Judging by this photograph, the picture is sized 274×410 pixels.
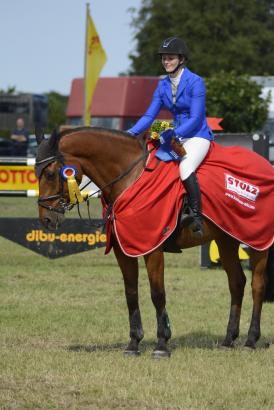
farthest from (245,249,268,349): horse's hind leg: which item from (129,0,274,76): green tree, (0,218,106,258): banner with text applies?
(129,0,274,76): green tree

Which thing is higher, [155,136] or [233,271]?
[155,136]

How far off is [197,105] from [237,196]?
861mm

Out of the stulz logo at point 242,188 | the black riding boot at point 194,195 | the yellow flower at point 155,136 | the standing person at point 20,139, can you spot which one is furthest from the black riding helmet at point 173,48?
the standing person at point 20,139

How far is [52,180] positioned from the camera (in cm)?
850

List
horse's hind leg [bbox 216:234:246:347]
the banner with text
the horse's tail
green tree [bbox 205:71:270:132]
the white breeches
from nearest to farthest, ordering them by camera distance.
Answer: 1. the white breeches
2. horse's hind leg [bbox 216:234:246:347]
3. the horse's tail
4. the banner with text
5. green tree [bbox 205:71:270:132]

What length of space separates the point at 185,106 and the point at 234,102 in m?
27.8

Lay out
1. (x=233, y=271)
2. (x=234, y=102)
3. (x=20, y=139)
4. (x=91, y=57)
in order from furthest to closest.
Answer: (x=234, y=102)
(x=91, y=57)
(x=20, y=139)
(x=233, y=271)

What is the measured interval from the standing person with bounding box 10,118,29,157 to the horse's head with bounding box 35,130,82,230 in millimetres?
22453

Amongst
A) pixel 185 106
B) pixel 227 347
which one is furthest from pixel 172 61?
pixel 227 347

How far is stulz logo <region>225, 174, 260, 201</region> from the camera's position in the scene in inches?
351

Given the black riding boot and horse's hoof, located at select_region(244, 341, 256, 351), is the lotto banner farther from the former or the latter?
the black riding boot

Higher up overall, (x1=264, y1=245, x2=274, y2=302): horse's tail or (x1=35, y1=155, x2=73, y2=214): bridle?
(x1=35, y1=155, x2=73, y2=214): bridle

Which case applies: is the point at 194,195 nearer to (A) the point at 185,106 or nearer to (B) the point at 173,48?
(A) the point at 185,106

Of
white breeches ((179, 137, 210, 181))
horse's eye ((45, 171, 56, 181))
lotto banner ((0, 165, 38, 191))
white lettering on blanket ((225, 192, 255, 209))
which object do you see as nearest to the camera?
horse's eye ((45, 171, 56, 181))
